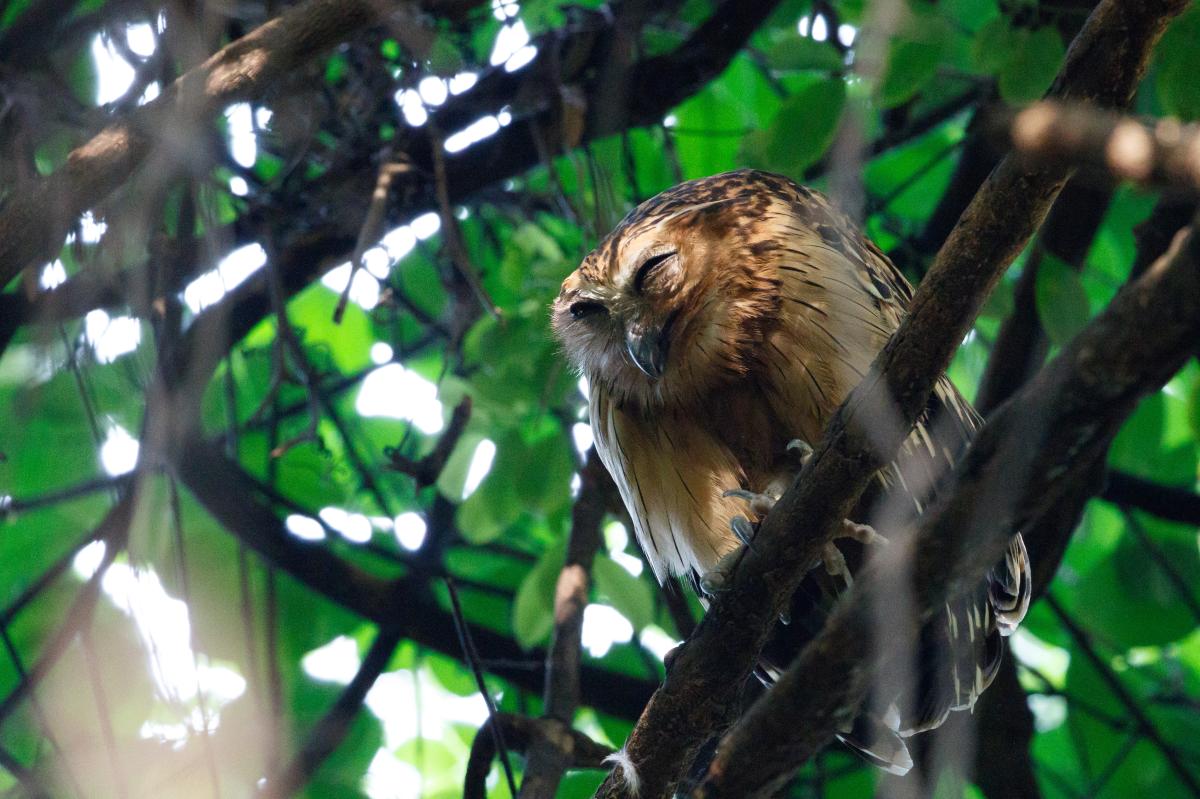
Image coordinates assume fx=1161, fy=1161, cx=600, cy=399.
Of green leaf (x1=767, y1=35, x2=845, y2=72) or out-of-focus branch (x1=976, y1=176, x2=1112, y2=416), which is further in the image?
out-of-focus branch (x1=976, y1=176, x2=1112, y2=416)

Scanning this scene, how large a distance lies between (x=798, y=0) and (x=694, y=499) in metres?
1.66

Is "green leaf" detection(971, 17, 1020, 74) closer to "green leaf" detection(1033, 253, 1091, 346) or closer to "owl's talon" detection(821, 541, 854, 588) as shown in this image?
"green leaf" detection(1033, 253, 1091, 346)

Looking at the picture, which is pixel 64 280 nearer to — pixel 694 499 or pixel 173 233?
pixel 173 233

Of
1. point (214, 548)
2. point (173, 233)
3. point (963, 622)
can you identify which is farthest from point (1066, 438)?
point (214, 548)

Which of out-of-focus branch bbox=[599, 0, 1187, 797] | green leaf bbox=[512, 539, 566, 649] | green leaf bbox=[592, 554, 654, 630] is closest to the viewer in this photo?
out-of-focus branch bbox=[599, 0, 1187, 797]

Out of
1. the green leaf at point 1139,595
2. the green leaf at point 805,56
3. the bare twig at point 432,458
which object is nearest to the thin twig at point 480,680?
the bare twig at point 432,458

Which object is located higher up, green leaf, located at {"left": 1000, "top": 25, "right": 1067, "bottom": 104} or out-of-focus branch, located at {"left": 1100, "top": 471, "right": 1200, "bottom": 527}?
green leaf, located at {"left": 1000, "top": 25, "right": 1067, "bottom": 104}

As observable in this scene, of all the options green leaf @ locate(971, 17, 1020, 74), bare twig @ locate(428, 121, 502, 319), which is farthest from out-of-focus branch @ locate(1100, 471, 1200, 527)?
bare twig @ locate(428, 121, 502, 319)

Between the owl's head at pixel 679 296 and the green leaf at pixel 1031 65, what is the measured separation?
1.71ft

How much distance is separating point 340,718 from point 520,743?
0.96m

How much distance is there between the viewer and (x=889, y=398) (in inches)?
53.5

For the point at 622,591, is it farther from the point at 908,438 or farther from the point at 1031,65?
the point at 1031,65

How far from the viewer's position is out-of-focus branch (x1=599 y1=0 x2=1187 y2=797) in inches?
48.8

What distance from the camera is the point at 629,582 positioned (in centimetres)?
293
